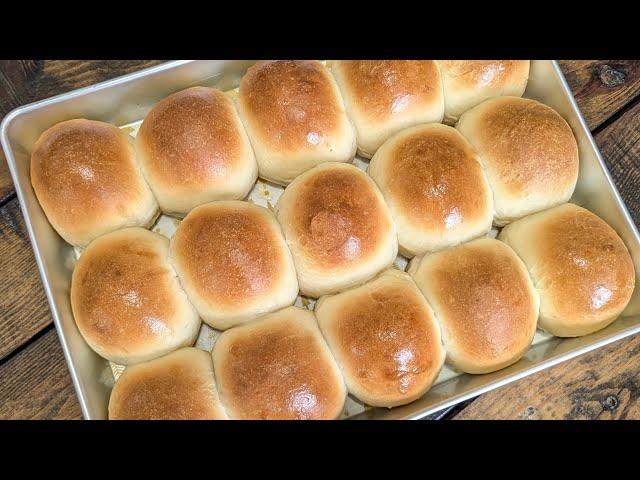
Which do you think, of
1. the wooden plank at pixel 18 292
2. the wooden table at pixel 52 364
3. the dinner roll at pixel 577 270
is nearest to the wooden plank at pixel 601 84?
the wooden table at pixel 52 364

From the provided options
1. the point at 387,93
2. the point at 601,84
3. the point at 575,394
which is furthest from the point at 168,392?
the point at 601,84

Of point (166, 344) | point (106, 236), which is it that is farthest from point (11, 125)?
point (166, 344)

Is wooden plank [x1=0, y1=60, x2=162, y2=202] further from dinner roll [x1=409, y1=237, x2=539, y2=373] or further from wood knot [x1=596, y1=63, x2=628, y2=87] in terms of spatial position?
wood knot [x1=596, y1=63, x2=628, y2=87]

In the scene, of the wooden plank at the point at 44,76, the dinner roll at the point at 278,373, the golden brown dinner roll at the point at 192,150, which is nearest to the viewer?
the dinner roll at the point at 278,373

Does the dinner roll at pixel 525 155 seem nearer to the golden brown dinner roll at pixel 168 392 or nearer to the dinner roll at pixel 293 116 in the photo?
the dinner roll at pixel 293 116

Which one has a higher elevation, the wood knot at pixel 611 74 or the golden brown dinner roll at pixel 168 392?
the wood knot at pixel 611 74

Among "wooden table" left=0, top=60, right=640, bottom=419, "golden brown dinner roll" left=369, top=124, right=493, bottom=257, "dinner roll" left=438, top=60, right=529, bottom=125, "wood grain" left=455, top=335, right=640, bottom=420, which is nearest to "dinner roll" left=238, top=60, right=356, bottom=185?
"golden brown dinner roll" left=369, top=124, right=493, bottom=257

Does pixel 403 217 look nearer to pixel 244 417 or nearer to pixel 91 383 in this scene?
pixel 244 417
